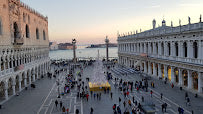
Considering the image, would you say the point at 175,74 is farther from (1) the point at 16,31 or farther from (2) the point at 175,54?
(1) the point at 16,31

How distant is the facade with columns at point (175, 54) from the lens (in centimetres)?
2523

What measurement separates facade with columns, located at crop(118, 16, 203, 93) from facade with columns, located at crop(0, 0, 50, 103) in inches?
1073

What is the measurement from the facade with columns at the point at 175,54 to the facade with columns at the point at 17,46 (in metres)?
27.3

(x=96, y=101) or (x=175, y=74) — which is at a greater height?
(x=175, y=74)

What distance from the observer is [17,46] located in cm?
3092

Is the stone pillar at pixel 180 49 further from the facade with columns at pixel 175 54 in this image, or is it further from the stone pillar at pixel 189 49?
the stone pillar at pixel 189 49

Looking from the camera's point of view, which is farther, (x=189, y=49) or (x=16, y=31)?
(x=16, y=31)

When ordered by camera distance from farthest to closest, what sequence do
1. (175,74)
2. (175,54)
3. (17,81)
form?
(17,81) → (175,74) → (175,54)

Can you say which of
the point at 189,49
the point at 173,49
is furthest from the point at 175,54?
the point at 189,49

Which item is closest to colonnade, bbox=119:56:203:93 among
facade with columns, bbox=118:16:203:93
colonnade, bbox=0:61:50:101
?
facade with columns, bbox=118:16:203:93

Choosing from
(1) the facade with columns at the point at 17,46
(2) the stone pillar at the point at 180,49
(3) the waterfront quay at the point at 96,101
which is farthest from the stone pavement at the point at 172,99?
(1) the facade with columns at the point at 17,46

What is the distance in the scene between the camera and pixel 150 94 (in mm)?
26266

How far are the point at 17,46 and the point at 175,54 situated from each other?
29.1 m

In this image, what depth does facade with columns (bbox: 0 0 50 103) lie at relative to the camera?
26188 mm
